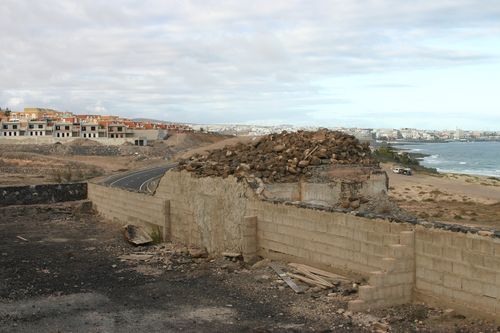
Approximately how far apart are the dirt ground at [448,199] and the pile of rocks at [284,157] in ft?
47.4

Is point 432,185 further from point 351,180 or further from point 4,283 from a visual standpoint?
point 4,283

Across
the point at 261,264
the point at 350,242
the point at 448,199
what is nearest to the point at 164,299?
the point at 261,264

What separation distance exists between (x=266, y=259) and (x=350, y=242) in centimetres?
334

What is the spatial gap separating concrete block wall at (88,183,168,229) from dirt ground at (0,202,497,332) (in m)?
1.71

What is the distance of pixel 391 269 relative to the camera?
11.2 m

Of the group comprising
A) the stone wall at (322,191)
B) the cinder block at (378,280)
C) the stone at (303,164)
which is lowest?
the cinder block at (378,280)

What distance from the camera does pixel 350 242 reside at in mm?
13039

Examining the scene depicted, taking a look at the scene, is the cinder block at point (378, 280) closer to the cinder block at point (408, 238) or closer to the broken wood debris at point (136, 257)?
the cinder block at point (408, 238)

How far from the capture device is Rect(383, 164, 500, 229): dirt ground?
34250 millimetres

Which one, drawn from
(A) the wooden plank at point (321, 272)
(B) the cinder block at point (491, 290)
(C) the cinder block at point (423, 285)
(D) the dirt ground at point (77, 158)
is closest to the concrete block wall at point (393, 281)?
(C) the cinder block at point (423, 285)

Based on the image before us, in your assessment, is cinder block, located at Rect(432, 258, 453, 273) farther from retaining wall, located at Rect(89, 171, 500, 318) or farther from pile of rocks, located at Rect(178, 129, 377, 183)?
pile of rocks, located at Rect(178, 129, 377, 183)

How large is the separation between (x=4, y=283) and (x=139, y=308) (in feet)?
16.3

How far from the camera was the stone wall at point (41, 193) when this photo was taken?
30109mm

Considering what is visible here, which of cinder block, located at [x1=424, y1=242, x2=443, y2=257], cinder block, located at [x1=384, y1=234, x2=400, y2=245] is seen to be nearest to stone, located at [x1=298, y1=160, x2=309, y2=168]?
cinder block, located at [x1=384, y1=234, x2=400, y2=245]
